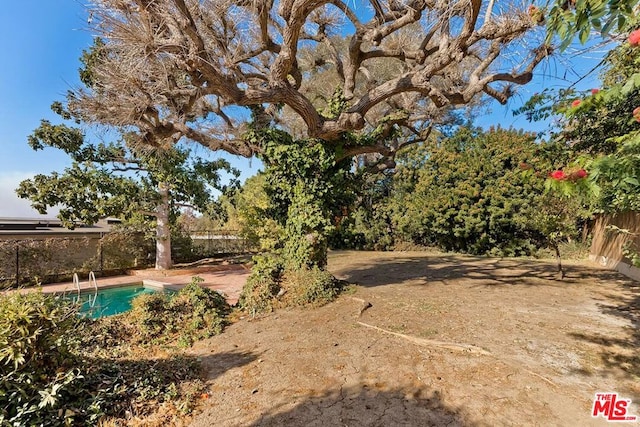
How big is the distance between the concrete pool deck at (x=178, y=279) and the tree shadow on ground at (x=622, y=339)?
6.91 m

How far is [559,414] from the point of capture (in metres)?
2.55

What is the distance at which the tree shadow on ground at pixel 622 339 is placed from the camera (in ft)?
11.2

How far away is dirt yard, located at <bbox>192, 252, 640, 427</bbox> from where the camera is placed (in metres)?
2.62

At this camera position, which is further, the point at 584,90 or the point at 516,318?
the point at 516,318

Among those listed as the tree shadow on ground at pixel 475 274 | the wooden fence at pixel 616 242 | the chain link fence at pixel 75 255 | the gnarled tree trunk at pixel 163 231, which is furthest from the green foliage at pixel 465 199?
the chain link fence at pixel 75 255

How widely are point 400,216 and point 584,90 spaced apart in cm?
1399

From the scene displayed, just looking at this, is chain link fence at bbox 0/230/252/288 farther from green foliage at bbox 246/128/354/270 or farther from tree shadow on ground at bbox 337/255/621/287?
tree shadow on ground at bbox 337/255/621/287

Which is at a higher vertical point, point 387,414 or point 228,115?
point 228,115

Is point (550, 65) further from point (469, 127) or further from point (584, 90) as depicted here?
point (469, 127)

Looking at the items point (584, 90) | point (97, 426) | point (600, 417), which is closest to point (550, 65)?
point (584, 90)

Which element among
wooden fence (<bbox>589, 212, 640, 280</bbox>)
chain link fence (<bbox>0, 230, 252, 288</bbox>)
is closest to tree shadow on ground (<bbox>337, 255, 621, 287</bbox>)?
wooden fence (<bbox>589, 212, 640, 280</bbox>)

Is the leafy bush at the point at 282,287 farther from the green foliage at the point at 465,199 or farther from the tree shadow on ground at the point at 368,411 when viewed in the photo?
the green foliage at the point at 465,199

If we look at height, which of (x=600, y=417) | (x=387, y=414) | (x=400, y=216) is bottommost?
(x=600, y=417)

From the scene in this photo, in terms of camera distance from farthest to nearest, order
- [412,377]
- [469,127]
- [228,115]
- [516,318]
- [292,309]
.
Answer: [469,127] → [228,115] → [292,309] → [516,318] → [412,377]
